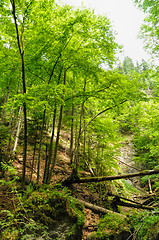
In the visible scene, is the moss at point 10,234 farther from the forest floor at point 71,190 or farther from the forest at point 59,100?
the forest floor at point 71,190

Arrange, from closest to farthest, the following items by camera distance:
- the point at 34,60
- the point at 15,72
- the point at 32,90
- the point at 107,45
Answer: the point at 32,90 → the point at 34,60 → the point at 107,45 → the point at 15,72

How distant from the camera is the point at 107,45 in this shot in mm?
5488

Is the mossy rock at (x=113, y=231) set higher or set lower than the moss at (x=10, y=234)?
lower

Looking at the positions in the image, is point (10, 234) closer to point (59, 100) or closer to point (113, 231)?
point (113, 231)

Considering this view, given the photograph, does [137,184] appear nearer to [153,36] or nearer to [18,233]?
[153,36]

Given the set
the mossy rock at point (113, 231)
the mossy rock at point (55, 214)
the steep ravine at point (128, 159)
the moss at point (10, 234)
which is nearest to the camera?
the moss at point (10, 234)

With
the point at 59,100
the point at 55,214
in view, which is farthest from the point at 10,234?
the point at 59,100

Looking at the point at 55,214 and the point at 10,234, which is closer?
the point at 10,234

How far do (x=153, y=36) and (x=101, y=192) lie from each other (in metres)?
9.24

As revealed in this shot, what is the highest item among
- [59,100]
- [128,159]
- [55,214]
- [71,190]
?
[59,100]

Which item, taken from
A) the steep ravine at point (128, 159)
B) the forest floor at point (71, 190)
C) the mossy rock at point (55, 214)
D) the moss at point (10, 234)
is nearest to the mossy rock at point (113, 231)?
the forest floor at point (71, 190)

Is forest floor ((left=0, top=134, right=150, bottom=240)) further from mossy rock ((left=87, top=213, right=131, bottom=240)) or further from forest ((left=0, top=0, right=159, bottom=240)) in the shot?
mossy rock ((left=87, top=213, right=131, bottom=240))

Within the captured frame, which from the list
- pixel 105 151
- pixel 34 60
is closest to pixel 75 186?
pixel 105 151

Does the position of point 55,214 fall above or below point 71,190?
above
